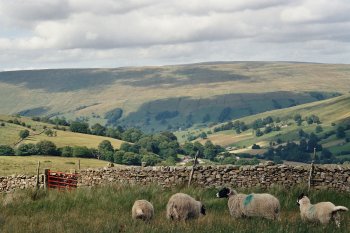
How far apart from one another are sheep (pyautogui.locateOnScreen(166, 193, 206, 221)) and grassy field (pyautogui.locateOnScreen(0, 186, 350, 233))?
1.21 ft

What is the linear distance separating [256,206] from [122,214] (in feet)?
13.7

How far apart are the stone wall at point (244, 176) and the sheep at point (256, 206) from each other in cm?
790

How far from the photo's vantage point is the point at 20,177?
3172cm

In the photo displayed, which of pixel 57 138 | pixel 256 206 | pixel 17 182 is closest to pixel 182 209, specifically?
pixel 256 206

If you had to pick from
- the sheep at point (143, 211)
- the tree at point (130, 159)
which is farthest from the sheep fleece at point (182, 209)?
the tree at point (130, 159)

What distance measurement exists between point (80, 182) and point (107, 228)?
15710 millimetres

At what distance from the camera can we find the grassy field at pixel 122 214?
1368 cm

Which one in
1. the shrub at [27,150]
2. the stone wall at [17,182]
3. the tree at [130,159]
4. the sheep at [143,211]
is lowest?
the tree at [130,159]

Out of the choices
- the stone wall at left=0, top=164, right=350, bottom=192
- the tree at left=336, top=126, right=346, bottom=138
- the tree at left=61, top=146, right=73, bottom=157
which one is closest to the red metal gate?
the stone wall at left=0, top=164, right=350, bottom=192

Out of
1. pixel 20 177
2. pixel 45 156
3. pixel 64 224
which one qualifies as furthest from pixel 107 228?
pixel 45 156

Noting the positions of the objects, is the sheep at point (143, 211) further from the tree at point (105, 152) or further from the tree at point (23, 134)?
the tree at point (23, 134)

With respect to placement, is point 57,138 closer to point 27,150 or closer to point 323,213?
point 27,150

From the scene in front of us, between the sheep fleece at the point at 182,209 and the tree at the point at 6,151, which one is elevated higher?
the sheep fleece at the point at 182,209

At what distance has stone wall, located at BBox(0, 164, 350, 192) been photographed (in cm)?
2344
